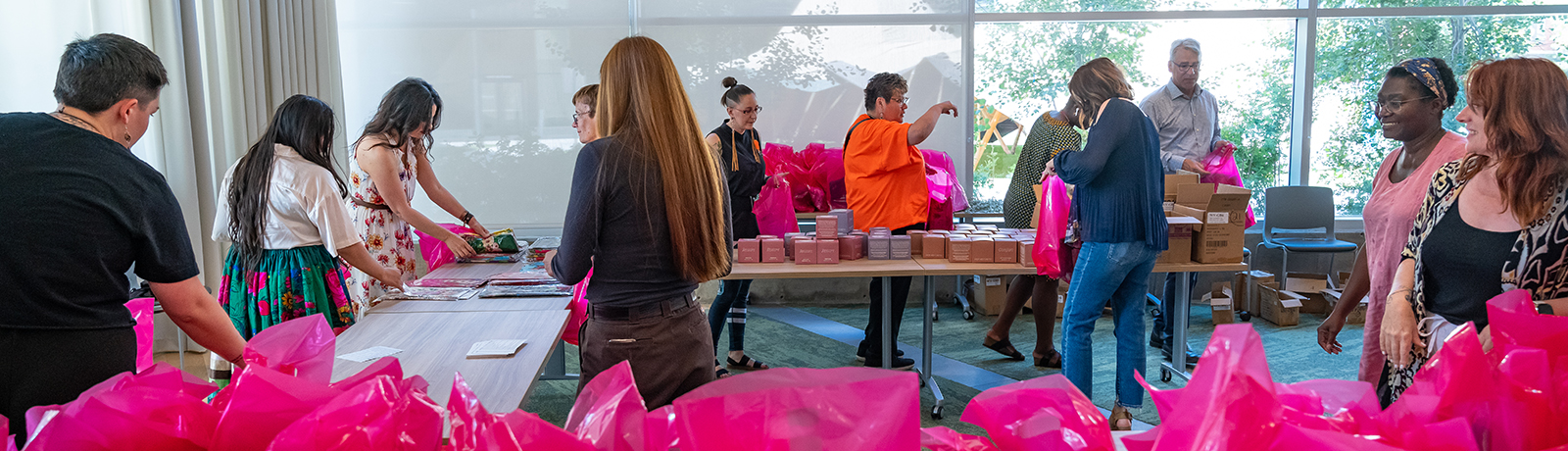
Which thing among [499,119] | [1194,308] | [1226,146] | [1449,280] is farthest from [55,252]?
[1194,308]

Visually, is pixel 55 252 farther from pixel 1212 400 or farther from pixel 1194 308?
pixel 1194 308

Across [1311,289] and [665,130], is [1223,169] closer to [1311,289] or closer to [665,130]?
[1311,289]

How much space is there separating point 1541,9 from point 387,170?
6822mm

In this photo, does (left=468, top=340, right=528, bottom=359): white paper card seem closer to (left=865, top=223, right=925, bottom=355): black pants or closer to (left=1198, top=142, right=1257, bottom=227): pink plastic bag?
(left=865, top=223, right=925, bottom=355): black pants

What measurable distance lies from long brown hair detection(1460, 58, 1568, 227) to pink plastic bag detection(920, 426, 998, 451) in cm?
135

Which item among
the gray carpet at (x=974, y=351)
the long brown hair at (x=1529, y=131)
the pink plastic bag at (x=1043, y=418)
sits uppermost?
the long brown hair at (x=1529, y=131)

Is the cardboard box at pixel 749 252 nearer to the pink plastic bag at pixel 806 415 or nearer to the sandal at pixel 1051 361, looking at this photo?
the sandal at pixel 1051 361

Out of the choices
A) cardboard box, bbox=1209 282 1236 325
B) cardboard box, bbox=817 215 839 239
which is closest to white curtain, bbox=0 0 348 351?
cardboard box, bbox=817 215 839 239

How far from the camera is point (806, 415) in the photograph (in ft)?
1.95

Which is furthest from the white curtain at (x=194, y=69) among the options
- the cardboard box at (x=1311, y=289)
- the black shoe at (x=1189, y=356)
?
the cardboard box at (x=1311, y=289)

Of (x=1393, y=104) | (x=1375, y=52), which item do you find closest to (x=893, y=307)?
(x=1393, y=104)

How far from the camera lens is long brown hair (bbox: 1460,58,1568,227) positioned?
1.49 meters

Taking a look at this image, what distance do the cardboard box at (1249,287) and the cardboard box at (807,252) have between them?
10.1 ft

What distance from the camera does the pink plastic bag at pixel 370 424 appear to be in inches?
22.6
